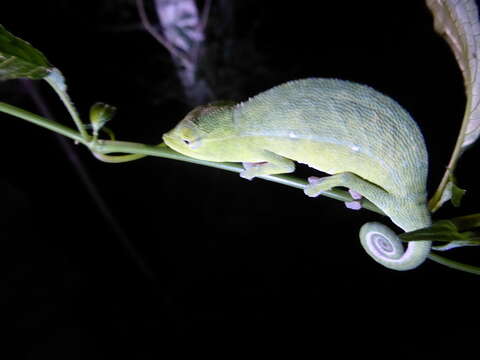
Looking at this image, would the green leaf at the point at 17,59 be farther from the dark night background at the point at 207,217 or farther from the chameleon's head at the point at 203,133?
the dark night background at the point at 207,217

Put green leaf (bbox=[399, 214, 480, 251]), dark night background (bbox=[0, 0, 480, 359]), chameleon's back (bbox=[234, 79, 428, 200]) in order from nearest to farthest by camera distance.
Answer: green leaf (bbox=[399, 214, 480, 251]), chameleon's back (bbox=[234, 79, 428, 200]), dark night background (bbox=[0, 0, 480, 359])

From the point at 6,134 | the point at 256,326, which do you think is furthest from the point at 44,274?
the point at 256,326

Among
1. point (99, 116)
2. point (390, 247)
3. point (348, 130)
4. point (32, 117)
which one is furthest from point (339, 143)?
point (32, 117)

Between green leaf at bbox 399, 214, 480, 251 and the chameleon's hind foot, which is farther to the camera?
the chameleon's hind foot

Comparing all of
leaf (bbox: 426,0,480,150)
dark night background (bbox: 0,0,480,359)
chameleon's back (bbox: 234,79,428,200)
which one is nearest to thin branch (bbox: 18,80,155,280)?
dark night background (bbox: 0,0,480,359)

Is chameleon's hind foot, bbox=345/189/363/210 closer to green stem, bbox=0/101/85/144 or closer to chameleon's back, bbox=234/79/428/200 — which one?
chameleon's back, bbox=234/79/428/200

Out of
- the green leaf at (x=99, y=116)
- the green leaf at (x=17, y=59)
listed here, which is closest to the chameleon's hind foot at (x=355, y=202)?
the green leaf at (x=99, y=116)

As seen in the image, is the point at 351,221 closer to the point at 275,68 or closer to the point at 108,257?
the point at 275,68
